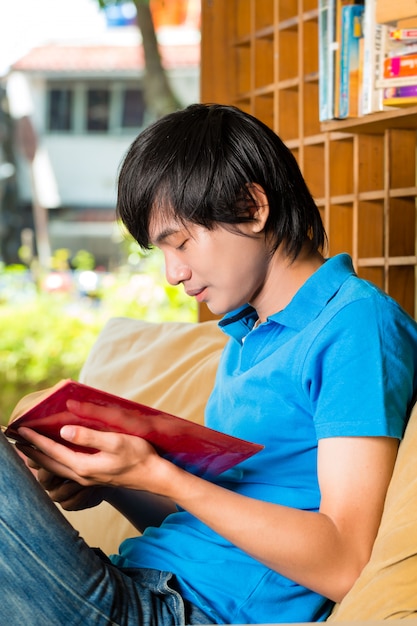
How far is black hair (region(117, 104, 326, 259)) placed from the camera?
126 cm

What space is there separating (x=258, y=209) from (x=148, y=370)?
2.57 feet

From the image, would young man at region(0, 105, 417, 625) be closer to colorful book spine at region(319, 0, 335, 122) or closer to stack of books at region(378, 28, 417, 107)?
stack of books at region(378, 28, 417, 107)

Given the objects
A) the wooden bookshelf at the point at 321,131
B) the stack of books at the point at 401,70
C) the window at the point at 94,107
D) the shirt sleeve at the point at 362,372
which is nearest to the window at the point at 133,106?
the window at the point at 94,107

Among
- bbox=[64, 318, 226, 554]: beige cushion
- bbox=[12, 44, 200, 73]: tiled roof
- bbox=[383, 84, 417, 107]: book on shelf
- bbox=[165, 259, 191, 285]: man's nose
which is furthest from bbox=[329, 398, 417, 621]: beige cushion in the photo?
bbox=[12, 44, 200, 73]: tiled roof

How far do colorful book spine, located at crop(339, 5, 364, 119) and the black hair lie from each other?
691mm

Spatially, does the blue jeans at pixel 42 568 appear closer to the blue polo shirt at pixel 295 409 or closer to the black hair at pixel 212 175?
the blue polo shirt at pixel 295 409

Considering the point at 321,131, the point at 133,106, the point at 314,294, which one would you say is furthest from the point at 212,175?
the point at 133,106

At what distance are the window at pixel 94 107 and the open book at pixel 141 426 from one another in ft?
36.7

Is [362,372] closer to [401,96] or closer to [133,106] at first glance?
[401,96]

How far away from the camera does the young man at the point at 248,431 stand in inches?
44.3

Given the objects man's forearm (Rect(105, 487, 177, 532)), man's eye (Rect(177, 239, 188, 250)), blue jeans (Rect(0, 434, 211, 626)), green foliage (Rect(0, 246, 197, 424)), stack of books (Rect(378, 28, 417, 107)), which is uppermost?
stack of books (Rect(378, 28, 417, 107))

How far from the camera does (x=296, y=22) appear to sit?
7.57ft

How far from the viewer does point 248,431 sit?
129 cm

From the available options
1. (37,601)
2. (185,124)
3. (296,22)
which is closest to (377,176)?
(296,22)
